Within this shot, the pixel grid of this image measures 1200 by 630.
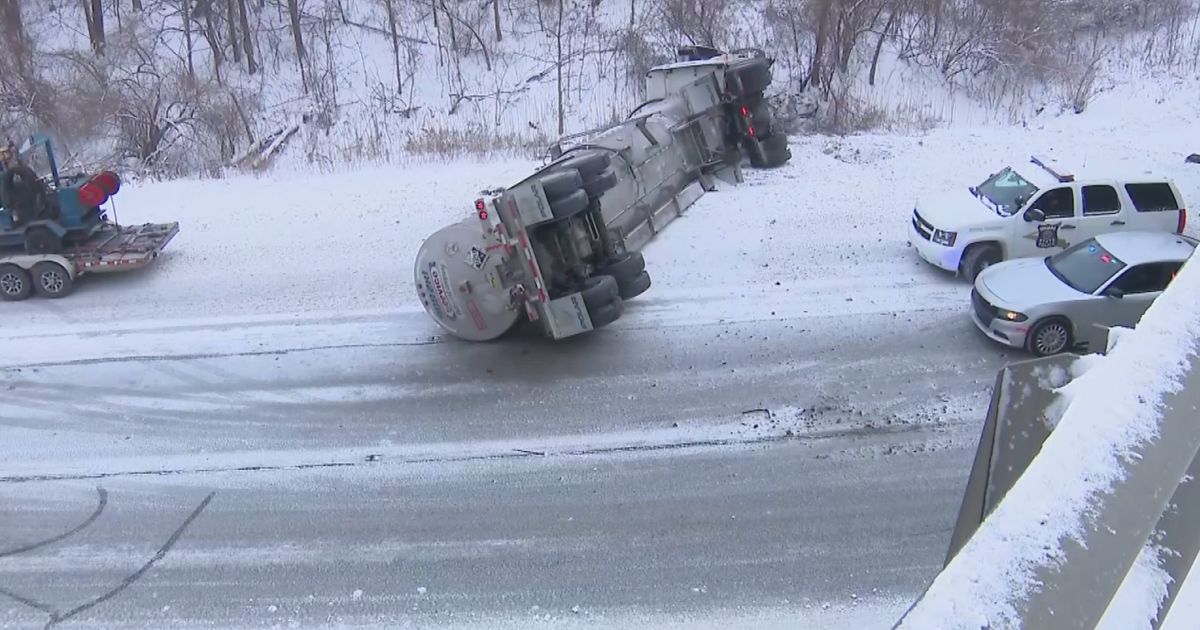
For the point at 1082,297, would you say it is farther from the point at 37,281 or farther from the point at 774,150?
the point at 37,281

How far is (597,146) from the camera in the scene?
13.1m

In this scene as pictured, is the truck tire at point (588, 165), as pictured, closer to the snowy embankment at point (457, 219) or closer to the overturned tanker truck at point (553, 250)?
the overturned tanker truck at point (553, 250)

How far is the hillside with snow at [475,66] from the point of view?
2206cm

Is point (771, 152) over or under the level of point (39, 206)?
under

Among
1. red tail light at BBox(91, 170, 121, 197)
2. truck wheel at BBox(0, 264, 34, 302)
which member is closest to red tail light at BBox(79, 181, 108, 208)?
red tail light at BBox(91, 170, 121, 197)

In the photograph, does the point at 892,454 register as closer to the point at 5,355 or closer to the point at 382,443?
the point at 382,443

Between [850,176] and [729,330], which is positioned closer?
[729,330]

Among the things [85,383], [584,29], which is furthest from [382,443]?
[584,29]

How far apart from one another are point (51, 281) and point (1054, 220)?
14061mm

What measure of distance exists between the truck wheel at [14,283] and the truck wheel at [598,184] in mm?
8449

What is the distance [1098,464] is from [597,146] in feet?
38.7

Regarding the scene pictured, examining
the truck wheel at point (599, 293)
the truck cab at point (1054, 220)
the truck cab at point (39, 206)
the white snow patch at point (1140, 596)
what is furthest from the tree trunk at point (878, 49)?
the white snow patch at point (1140, 596)

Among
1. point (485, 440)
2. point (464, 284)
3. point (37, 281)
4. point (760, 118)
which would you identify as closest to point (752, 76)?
point (760, 118)

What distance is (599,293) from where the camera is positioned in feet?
34.6
